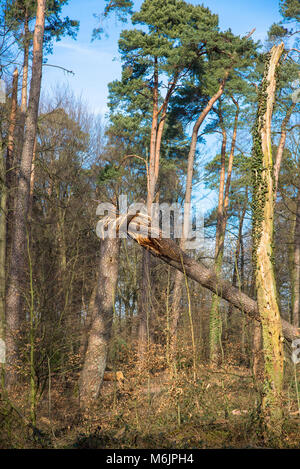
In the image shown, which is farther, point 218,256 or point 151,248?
point 218,256

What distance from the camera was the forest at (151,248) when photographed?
5.64 metres

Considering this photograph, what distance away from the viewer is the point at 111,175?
13.8 metres

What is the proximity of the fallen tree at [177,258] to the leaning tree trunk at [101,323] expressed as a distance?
1468mm

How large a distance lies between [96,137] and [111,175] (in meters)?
5.61

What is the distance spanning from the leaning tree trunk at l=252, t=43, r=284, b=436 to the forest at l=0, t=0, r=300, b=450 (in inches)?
0.7

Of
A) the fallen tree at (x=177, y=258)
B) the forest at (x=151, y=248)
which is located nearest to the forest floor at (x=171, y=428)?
the forest at (x=151, y=248)

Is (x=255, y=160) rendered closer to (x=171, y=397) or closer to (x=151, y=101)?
(x=171, y=397)

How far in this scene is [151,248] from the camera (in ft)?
25.1

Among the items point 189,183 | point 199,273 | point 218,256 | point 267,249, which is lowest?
point 199,273

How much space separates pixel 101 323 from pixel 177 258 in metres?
2.56

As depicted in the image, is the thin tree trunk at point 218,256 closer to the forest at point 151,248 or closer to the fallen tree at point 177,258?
the forest at point 151,248

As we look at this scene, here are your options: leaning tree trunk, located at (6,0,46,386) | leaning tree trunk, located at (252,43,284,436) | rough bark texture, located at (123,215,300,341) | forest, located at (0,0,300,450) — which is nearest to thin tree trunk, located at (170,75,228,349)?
forest, located at (0,0,300,450)

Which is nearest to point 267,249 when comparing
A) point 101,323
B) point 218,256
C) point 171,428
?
point 171,428

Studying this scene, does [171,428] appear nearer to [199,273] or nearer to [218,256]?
[199,273]
